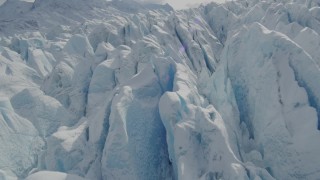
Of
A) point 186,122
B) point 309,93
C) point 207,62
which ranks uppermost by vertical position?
point 309,93

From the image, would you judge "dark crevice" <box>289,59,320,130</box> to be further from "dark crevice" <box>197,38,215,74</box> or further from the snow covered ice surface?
"dark crevice" <box>197,38,215,74</box>

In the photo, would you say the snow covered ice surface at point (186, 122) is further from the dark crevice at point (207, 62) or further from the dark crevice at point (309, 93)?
the dark crevice at point (207, 62)

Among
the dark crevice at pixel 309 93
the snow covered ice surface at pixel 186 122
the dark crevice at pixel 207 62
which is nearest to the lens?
the snow covered ice surface at pixel 186 122

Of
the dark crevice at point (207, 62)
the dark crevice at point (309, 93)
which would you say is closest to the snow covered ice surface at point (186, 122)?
the dark crevice at point (309, 93)

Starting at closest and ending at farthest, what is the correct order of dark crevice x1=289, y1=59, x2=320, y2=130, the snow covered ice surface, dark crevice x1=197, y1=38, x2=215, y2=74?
the snow covered ice surface, dark crevice x1=289, y1=59, x2=320, y2=130, dark crevice x1=197, y1=38, x2=215, y2=74

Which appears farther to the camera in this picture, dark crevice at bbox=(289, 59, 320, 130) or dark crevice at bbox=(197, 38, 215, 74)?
dark crevice at bbox=(197, 38, 215, 74)

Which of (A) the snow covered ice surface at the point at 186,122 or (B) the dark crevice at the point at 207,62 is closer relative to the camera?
(A) the snow covered ice surface at the point at 186,122

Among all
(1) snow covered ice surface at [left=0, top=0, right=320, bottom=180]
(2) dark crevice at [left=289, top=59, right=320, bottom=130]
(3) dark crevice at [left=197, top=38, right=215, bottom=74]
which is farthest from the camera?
(3) dark crevice at [left=197, top=38, right=215, bottom=74]

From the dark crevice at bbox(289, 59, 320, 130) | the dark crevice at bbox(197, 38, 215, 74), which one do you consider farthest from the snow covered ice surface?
the dark crevice at bbox(197, 38, 215, 74)

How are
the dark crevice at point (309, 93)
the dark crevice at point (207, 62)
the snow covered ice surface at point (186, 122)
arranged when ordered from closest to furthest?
1. the snow covered ice surface at point (186, 122)
2. the dark crevice at point (309, 93)
3. the dark crevice at point (207, 62)

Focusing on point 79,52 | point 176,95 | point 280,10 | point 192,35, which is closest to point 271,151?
point 176,95

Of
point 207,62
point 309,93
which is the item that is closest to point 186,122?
point 309,93

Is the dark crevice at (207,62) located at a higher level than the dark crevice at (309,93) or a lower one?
lower

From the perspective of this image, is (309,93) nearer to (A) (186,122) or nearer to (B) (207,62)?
(A) (186,122)
